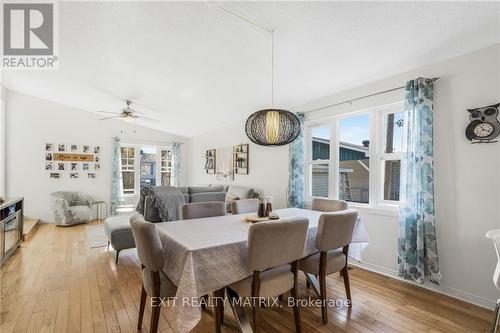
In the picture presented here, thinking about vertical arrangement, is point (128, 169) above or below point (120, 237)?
above

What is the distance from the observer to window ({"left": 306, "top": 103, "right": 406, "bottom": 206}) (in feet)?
10.1

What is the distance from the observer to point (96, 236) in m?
4.77

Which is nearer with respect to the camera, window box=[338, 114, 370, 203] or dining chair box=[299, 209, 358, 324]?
dining chair box=[299, 209, 358, 324]

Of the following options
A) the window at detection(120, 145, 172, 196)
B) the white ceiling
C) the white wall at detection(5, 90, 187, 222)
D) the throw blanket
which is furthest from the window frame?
the throw blanket

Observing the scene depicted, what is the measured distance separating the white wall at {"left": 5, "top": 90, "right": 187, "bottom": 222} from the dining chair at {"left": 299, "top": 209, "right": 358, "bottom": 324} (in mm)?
6555

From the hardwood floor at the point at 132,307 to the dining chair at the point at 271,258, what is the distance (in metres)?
0.46

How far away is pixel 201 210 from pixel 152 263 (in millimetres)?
1026

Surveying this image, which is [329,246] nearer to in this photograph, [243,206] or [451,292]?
[243,206]

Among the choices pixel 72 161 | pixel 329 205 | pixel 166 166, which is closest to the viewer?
pixel 329 205

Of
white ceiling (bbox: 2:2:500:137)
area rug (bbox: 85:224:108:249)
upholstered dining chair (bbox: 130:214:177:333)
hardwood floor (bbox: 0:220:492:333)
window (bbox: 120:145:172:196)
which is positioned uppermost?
white ceiling (bbox: 2:2:500:137)

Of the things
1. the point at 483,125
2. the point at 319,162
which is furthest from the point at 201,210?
the point at 483,125

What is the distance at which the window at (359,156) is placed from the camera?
3.07m

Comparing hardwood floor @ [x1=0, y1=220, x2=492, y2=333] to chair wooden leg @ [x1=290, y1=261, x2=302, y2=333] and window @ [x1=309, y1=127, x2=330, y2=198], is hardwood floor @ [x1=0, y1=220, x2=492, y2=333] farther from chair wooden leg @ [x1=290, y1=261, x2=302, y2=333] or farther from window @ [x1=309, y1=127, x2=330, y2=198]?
window @ [x1=309, y1=127, x2=330, y2=198]

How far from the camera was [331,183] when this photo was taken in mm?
3684
